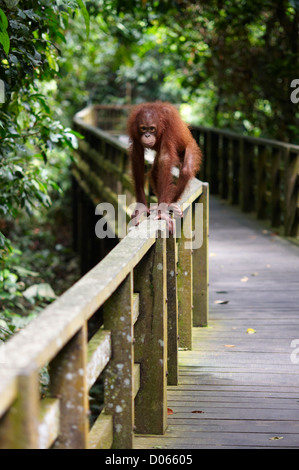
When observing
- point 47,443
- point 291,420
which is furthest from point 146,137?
point 47,443

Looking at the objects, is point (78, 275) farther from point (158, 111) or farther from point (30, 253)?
point (158, 111)

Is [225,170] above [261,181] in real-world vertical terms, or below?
below

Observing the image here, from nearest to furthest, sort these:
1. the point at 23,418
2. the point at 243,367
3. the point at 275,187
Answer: the point at 23,418 < the point at 243,367 < the point at 275,187

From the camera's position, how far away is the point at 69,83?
17.0m

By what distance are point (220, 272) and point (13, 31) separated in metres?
3.07

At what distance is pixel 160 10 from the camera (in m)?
8.75

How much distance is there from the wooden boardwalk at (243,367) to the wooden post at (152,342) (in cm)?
12

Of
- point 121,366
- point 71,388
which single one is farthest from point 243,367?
point 71,388

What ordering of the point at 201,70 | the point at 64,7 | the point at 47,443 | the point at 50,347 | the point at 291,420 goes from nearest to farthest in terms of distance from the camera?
the point at 50,347 < the point at 47,443 < the point at 291,420 < the point at 64,7 < the point at 201,70

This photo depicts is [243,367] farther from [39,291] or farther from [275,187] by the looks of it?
[275,187]

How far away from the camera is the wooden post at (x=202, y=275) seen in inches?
188

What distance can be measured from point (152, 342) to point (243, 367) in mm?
992

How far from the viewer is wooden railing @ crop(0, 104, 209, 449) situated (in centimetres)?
151

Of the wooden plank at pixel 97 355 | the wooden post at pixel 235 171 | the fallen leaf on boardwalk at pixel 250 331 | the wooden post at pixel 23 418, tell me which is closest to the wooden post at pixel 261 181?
the wooden post at pixel 235 171
